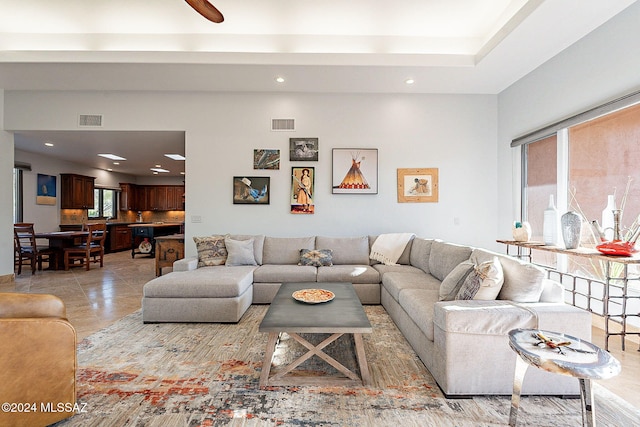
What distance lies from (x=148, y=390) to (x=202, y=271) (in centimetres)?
177

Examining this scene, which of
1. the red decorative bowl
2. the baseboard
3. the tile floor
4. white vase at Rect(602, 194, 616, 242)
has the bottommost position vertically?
the tile floor

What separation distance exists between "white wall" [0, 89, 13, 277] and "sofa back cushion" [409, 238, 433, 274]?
6743mm

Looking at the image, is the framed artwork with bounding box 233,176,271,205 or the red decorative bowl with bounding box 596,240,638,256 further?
the framed artwork with bounding box 233,176,271,205

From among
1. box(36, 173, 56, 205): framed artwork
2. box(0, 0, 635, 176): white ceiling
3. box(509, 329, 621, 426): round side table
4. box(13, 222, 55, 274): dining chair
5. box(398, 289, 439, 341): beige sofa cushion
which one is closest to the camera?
box(509, 329, 621, 426): round side table

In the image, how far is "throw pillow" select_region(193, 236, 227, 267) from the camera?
4082 millimetres

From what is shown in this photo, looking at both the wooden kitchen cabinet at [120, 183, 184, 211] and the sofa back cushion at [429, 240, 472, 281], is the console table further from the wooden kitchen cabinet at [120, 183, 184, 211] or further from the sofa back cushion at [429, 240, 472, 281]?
the wooden kitchen cabinet at [120, 183, 184, 211]

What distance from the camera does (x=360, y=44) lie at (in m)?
3.94

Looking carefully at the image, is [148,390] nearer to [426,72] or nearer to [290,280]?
[290,280]

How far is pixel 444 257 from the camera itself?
3.29 metres

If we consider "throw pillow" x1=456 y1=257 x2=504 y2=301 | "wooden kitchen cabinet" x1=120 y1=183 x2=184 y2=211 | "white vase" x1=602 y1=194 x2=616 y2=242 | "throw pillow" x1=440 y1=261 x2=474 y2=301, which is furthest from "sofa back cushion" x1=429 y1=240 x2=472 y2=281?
"wooden kitchen cabinet" x1=120 y1=183 x2=184 y2=211

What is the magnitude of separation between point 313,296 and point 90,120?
190 inches

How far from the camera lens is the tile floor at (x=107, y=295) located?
2241 millimetres

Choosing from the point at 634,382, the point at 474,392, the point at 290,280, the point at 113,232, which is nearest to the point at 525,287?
the point at 474,392

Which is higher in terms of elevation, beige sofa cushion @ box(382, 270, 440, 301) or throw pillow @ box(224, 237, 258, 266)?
throw pillow @ box(224, 237, 258, 266)
